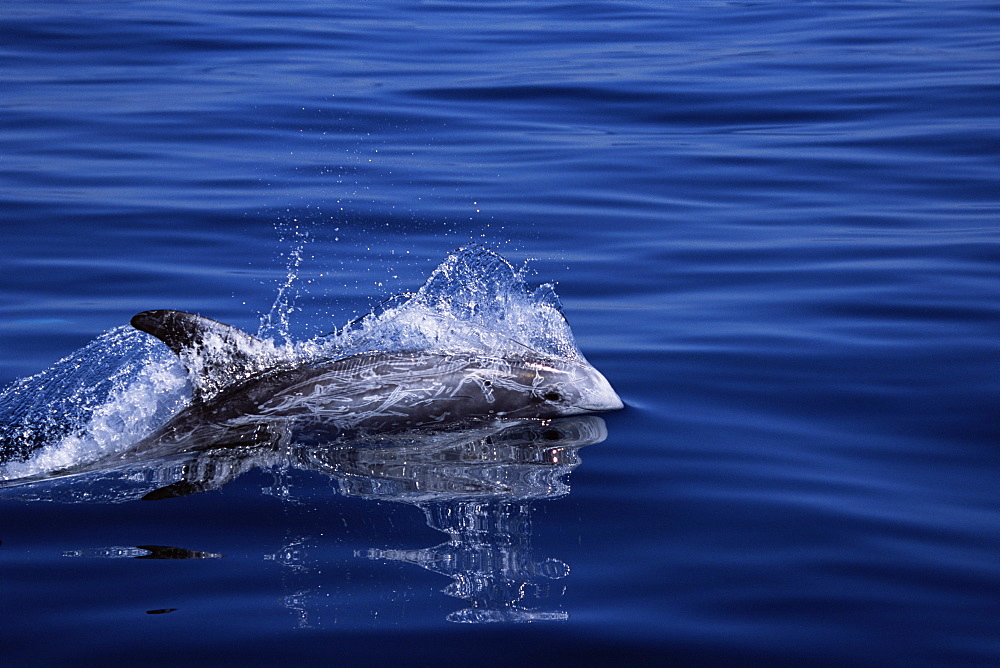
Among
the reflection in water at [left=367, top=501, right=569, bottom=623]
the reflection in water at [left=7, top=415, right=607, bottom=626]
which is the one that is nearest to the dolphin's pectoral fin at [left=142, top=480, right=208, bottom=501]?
the reflection in water at [left=7, top=415, right=607, bottom=626]

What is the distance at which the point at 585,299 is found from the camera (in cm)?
913

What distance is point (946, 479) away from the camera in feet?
19.5

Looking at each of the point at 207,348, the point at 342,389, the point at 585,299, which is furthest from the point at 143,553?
the point at 585,299

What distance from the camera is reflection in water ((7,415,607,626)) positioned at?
4.82m

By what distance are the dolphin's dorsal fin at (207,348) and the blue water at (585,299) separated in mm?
795

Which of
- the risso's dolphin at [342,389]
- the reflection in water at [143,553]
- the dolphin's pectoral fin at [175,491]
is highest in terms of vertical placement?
the risso's dolphin at [342,389]

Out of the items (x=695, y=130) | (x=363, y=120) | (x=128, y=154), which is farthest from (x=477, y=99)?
(x=128, y=154)

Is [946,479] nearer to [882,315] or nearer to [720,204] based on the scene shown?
[882,315]

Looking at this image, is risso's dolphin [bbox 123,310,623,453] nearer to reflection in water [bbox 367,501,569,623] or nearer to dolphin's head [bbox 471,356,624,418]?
dolphin's head [bbox 471,356,624,418]

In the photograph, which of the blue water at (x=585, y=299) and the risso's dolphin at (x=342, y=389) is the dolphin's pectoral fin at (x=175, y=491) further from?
the risso's dolphin at (x=342, y=389)

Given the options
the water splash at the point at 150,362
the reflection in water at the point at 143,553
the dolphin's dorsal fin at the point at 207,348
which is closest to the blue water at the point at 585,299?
the reflection in water at the point at 143,553

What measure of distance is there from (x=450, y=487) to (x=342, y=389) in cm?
108

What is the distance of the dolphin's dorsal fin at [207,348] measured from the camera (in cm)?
620

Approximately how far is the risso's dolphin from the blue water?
0.48 meters
